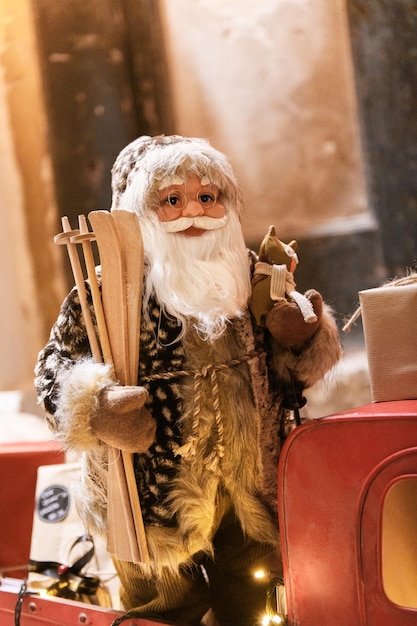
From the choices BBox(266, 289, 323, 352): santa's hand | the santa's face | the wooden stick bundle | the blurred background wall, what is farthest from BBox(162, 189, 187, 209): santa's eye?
the blurred background wall

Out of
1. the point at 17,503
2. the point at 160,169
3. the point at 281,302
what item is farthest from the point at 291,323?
the point at 17,503

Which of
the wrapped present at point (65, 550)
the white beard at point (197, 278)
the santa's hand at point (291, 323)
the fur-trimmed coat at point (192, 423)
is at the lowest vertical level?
the wrapped present at point (65, 550)

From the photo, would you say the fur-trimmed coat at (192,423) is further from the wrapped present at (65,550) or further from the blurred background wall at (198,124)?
the blurred background wall at (198,124)

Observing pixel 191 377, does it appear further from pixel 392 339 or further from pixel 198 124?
pixel 198 124

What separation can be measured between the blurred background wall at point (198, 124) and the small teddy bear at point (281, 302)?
49.0 inches

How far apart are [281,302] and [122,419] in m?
0.40

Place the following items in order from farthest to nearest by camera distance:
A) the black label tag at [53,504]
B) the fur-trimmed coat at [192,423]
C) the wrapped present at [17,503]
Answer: the black label tag at [53,504], the wrapped present at [17,503], the fur-trimmed coat at [192,423]

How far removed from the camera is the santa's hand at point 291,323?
1452mm

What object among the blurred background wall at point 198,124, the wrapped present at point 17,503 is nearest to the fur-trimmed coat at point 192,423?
the wrapped present at point 17,503

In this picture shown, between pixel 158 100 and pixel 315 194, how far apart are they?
0.74 metres

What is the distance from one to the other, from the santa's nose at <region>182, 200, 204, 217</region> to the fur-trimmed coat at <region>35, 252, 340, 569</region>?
0.20m

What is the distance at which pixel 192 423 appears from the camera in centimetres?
146

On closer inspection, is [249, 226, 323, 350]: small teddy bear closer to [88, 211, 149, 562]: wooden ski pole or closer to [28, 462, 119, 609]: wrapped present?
[88, 211, 149, 562]: wooden ski pole

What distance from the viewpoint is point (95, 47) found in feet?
9.04
